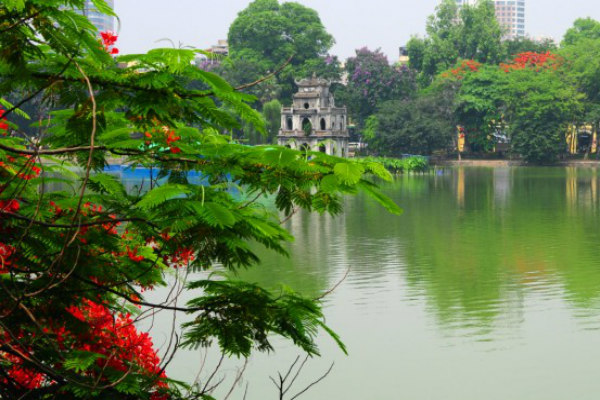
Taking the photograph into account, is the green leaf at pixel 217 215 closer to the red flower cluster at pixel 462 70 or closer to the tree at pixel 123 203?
the tree at pixel 123 203

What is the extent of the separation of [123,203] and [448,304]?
8936 millimetres

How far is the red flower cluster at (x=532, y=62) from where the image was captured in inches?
2356

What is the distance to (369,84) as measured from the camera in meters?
61.8

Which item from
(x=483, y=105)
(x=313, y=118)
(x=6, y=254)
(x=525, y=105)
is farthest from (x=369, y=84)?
(x=6, y=254)

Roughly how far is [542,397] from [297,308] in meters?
5.63

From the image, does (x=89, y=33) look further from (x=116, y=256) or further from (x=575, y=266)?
(x=575, y=266)

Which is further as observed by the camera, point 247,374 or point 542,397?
point 247,374

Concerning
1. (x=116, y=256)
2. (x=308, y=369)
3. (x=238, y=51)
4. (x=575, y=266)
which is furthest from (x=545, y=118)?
(x=116, y=256)

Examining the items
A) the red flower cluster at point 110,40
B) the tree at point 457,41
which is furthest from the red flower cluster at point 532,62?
the red flower cluster at point 110,40

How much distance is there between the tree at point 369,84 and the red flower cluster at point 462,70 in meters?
3.02

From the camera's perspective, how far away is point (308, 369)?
9227 mm

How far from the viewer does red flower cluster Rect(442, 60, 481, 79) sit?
200 ft

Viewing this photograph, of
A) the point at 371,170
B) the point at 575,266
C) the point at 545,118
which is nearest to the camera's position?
the point at 371,170

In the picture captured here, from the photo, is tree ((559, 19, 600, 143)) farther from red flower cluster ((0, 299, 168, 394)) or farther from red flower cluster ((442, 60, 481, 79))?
red flower cluster ((0, 299, 168, 394))
